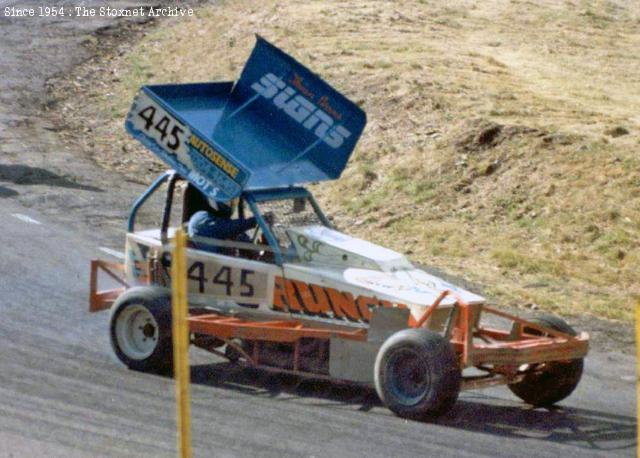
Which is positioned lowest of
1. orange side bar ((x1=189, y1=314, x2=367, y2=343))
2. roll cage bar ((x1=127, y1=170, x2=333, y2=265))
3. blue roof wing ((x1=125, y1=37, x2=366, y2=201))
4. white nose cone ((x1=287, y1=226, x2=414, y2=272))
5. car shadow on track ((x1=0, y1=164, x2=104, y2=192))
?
orange side bar ((x1=189, y1=314, x2=367, y2=343))

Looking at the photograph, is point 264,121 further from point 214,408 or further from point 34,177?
point 34,177

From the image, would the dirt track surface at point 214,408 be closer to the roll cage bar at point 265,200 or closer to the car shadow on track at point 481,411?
the car shadow on track at point 481,411

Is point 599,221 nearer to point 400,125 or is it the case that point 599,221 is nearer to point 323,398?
point 400,125

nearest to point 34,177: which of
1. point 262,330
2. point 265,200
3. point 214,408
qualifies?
point 265,200

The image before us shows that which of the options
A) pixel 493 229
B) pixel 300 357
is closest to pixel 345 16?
pixel 493 229

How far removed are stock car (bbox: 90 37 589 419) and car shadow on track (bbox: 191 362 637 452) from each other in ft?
0.57

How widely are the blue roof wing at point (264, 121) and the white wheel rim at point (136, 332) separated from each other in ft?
3.57

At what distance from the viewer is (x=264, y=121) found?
10867 millimetres

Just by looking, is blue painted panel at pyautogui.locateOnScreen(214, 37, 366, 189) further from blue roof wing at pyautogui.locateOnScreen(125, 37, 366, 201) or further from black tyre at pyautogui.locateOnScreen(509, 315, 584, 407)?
black tyre at pyautogui.locateOnScreen(509, 315, 584, 407)

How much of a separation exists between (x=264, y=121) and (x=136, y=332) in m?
2.19

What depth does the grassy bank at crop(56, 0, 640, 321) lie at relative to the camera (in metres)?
14.5

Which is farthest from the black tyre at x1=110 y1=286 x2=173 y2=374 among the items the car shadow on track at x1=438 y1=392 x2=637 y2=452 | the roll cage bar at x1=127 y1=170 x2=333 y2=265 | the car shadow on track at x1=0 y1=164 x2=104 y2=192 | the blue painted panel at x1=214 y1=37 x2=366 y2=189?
the car shadow on track at x1=0 y1=164 x2=104 y2=192

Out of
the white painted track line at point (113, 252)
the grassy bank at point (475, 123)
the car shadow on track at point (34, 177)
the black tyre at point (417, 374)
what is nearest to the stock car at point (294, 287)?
the black tyre at point (417, 374)

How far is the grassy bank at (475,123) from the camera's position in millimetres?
14500
